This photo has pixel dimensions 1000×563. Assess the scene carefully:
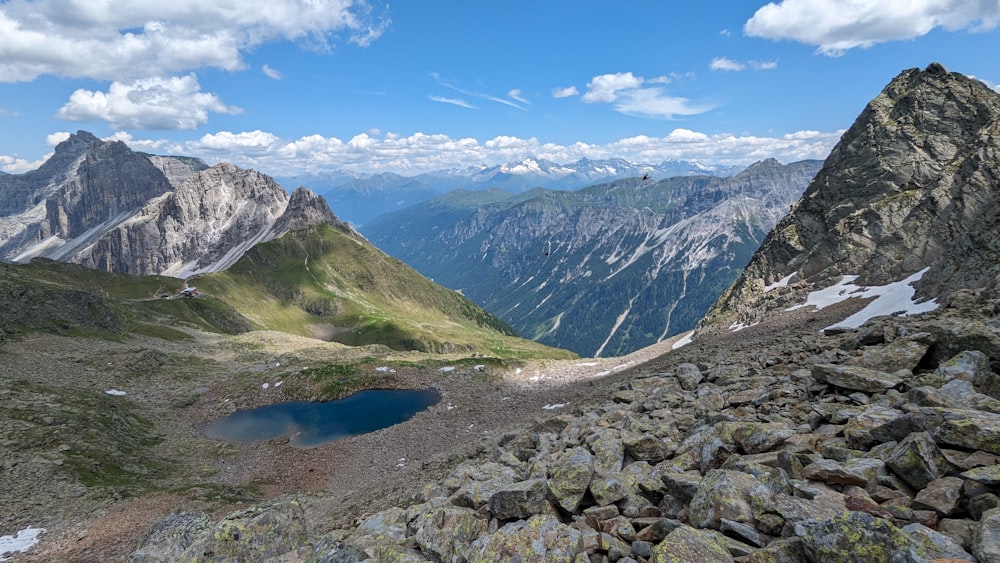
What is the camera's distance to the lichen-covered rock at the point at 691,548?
10.7 meters

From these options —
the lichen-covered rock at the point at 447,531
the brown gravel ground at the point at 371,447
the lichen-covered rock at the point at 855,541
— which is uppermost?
the lichen-covered rock at the point at 855,541

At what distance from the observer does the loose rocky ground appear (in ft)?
35.4

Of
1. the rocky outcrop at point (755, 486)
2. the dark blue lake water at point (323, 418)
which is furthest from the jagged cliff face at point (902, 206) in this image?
the dark blue lake water at point (323, 418)

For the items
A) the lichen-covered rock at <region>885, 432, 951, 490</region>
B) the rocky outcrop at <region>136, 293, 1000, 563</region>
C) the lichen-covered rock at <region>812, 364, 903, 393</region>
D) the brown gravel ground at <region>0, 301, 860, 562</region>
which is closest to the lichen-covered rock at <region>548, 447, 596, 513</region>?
the rocky outcrop at <region>136, 293, 1000, 563</region>

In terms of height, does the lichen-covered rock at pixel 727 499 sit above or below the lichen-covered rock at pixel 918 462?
below

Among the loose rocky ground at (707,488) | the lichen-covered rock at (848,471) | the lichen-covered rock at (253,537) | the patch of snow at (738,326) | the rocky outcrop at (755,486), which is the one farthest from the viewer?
the patch of snow at (738,326)

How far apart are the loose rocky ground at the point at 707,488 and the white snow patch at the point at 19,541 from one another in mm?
647

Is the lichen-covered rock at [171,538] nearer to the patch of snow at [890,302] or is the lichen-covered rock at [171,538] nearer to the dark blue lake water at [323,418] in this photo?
the dark blue lake water at [323,418]

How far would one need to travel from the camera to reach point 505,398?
6412cm

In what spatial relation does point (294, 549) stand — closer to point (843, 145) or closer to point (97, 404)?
point (97, 404)

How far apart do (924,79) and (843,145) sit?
16687 millimetres

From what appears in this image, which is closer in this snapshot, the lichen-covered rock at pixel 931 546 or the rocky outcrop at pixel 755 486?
the lichen-covered rock at pixel 931 546

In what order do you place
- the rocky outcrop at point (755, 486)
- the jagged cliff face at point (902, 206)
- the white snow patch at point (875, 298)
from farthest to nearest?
the jagged cliff face at point (902, 206)
the white snow patch at point (875, 298)
the rocky outcrop at point (755, 486)

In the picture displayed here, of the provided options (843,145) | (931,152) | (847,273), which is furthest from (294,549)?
(843,145)
